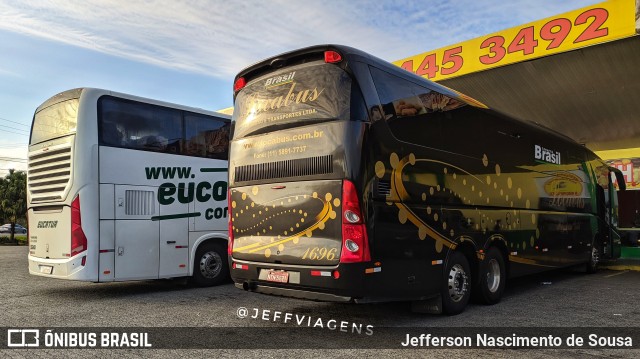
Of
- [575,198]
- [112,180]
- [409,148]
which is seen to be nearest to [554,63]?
[575,198]

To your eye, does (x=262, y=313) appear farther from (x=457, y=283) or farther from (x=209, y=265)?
(x=209, y=265)

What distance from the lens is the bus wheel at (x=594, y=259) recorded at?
12312 mm

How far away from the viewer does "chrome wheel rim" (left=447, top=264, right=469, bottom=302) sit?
680 cm

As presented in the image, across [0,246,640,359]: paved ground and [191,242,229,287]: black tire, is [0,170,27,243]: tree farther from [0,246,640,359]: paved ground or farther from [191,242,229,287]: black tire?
[191,242,229,287]: black tire

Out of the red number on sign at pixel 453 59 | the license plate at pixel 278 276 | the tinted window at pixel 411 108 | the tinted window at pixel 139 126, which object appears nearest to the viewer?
the license plate at pixel 278 276

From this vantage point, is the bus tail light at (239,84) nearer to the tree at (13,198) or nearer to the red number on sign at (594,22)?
the red number on sign at (594,22)

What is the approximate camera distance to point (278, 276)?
19.5ft

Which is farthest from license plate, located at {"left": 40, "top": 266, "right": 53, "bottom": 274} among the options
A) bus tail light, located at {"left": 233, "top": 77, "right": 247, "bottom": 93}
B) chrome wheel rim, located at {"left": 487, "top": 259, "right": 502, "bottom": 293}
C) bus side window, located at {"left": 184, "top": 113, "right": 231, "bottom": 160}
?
chrome wheel rim, located at {"left": 487, "top": 259, "right": 502, "bottom": 293}

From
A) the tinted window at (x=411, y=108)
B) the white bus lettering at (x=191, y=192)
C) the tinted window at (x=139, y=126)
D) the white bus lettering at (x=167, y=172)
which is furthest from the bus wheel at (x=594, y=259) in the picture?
the tinted window at (x=139, y=126)

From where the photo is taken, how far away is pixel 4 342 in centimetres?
545

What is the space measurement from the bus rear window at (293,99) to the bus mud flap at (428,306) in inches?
111

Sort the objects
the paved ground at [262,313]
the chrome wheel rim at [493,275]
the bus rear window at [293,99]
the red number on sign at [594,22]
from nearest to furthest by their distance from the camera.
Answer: the paved ground at [262,313] < the bus rear window at [293,99] < the chrome wheel rim at [493,275] < the red number on sign at [594,22]

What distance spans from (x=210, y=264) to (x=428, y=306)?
16.1 feet

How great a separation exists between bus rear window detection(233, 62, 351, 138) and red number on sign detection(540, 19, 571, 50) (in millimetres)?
12233
